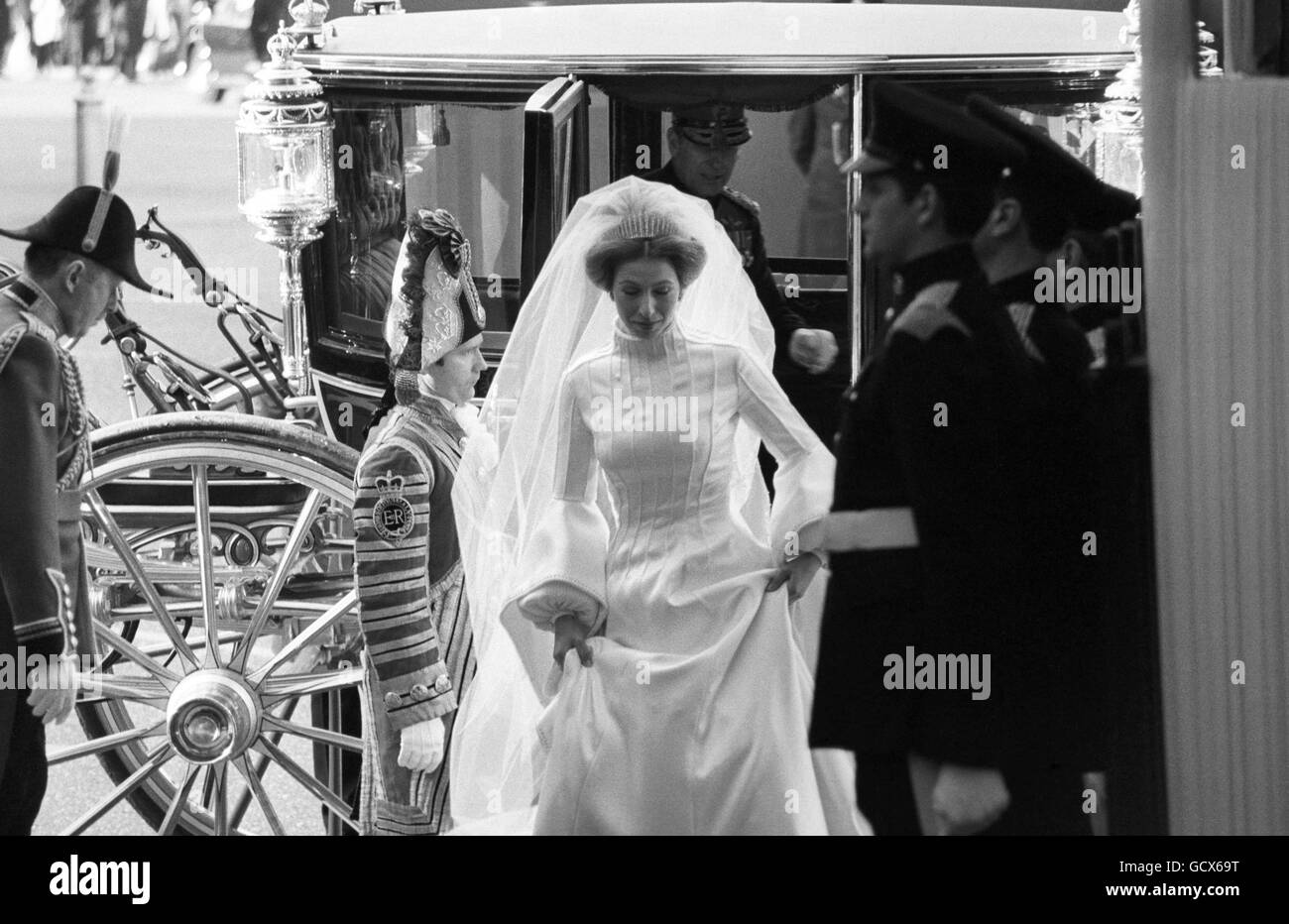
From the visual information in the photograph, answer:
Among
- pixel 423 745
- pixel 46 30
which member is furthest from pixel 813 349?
pixel 46 30

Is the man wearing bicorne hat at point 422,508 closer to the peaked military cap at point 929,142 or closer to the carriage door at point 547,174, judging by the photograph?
the carriage door at point 547,174

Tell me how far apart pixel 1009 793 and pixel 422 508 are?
0.93 meters

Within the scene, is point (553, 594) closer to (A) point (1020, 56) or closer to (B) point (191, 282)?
(B) point (191, 282)

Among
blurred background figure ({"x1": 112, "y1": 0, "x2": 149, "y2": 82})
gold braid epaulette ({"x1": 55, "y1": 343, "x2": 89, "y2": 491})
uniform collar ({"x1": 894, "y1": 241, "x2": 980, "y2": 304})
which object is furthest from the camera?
blurred background figure ({"x1": 112, "y1": 0, "x2": 149, "y2": 82})

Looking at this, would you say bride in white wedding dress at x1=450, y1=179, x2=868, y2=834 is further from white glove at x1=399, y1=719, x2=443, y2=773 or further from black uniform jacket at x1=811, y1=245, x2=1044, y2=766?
white glove at x1=399, y1=719, x2=443, y2=773

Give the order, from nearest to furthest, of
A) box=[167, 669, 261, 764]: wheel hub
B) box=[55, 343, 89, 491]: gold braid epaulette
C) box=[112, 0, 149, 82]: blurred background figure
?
box=[55, 343, 89, 491]: gold braid epaulette < box=[112, 0, 149, 82]: blurred background figure < box=[167, 669, 261, 764]: wheel hub

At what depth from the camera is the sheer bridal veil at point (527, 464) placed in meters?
2.36

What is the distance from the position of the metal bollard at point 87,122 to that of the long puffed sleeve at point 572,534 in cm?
78

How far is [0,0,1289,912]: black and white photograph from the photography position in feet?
7.65

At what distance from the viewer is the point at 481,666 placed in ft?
8.11

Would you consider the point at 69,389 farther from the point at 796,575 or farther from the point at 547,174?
the point at 796,575

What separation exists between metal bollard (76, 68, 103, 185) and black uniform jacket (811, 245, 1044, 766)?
115 cm

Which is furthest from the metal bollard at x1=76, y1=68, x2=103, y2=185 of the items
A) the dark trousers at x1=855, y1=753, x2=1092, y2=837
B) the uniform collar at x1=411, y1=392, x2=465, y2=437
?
the dark trousers at x1=855, y1=753, x2=1092, y2=837
